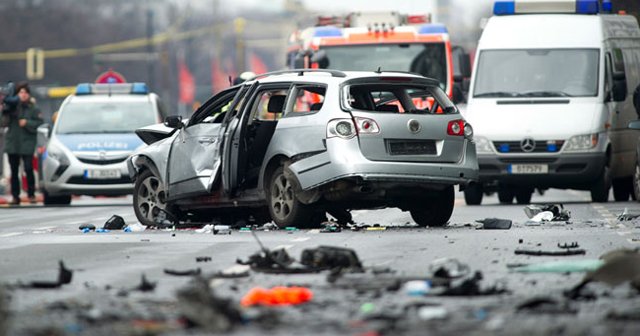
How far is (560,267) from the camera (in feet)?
36.1

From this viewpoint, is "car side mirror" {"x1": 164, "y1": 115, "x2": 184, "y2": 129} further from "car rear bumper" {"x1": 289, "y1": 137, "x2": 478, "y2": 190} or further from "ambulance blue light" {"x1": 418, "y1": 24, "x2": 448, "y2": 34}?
"ambulance blue light" {"x1": 418, "y1": 24, "x2": 448, "y2": 34}

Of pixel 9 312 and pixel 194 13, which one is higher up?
pixel 9 312

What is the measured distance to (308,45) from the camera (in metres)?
30.0

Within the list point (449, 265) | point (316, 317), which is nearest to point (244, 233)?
point (449, 265)

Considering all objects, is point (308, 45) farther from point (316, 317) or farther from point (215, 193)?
point (316, 317)

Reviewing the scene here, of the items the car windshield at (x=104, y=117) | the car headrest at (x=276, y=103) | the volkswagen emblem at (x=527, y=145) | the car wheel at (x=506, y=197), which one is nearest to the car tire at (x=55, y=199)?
the car windshield at (x=104, y=117)

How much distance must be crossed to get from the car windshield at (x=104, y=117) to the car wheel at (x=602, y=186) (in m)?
7.42

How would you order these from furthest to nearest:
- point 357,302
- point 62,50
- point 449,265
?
point 62,50 < point 449,265 < point 357,302

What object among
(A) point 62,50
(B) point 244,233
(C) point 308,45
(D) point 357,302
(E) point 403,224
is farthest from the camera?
(A) point 62,50

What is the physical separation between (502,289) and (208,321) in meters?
2.31

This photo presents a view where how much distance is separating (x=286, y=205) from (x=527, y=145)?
24.2 feet

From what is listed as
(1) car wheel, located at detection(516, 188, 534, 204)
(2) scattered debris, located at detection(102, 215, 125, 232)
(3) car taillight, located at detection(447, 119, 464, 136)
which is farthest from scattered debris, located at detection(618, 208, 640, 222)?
(1) car wheel, located at detection(516, 188, 534, 204)

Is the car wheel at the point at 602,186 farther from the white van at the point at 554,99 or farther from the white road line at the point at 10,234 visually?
the white road line at the point at 10,234

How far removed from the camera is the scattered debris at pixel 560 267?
1084 centimetres
